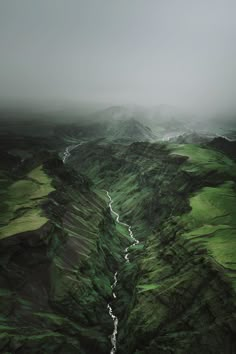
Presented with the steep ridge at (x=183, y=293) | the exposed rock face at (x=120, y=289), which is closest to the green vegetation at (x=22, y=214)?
the exposed rock face at (x=120, y=289)

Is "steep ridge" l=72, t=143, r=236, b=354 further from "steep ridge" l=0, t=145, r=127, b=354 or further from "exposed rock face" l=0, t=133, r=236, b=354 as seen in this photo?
"steep ridge" l=0, t=145, r=127, b=354

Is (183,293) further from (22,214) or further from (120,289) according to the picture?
(22,214)

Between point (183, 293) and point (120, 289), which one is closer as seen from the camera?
point (183, 293)

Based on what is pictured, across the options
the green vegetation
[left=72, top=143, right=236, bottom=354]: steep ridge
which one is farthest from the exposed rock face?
the green vegetation

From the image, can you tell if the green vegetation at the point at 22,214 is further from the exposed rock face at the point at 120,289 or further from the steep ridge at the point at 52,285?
the exposed rock face at the point at 120,289

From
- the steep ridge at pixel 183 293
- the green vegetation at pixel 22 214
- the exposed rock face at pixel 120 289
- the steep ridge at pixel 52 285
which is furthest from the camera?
the green vegetation at pixel 22 214

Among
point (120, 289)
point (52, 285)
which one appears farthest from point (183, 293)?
point (52, 285)

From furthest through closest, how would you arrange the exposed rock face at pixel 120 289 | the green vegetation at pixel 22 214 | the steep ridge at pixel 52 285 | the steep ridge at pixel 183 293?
the green vegetation at pixel 22 214 → the steep ridge at pixel 52 285 → the exposed rock face at pixel 120 289 → the steep ridge at pixel 183 293

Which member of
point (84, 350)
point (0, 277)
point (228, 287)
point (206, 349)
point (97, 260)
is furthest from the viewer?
point (97, 260)

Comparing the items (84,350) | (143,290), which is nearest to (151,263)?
(143,290)

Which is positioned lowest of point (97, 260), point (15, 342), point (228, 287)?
point (97, 260)

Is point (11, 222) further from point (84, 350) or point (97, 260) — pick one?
point (84, 350)
